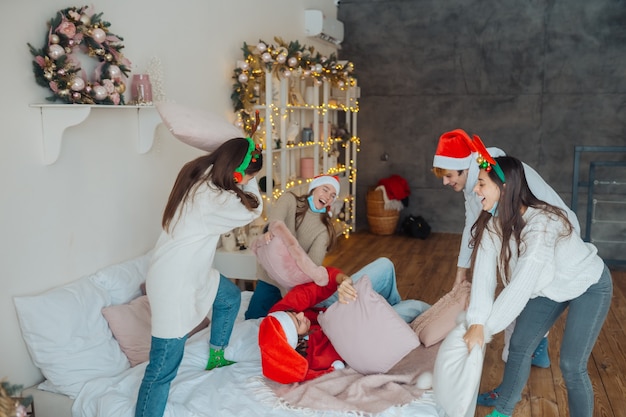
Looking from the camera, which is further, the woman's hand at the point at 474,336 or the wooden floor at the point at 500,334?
the wooden floor at the point at 500,334

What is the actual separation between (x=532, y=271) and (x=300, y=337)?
3.62 ft

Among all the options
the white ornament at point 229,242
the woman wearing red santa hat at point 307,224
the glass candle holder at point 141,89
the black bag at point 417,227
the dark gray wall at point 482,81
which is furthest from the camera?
the black bag at point 417,227

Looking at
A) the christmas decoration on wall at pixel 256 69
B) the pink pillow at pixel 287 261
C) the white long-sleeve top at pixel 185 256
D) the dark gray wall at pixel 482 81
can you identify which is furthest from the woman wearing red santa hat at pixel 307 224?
the dark gray wall at pixel 482 81

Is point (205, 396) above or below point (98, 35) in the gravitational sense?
below

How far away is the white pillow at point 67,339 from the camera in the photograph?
258cm

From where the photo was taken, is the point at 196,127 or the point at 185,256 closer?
the point at 185,256

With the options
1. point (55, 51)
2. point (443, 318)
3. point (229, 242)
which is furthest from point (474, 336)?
point (229, 242)

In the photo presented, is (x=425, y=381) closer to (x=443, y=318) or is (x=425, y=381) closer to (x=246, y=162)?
(x=443, y=318)

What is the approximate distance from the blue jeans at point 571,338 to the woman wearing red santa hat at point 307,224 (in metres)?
1.15

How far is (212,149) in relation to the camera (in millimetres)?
2723

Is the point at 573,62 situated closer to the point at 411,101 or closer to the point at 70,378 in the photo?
the point at 411,101

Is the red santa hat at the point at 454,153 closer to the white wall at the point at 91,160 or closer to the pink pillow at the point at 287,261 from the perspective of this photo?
the pink pillow at the point at 287,261

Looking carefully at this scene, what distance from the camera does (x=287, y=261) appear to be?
→ 3131 mm

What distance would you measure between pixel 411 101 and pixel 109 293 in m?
4.93
